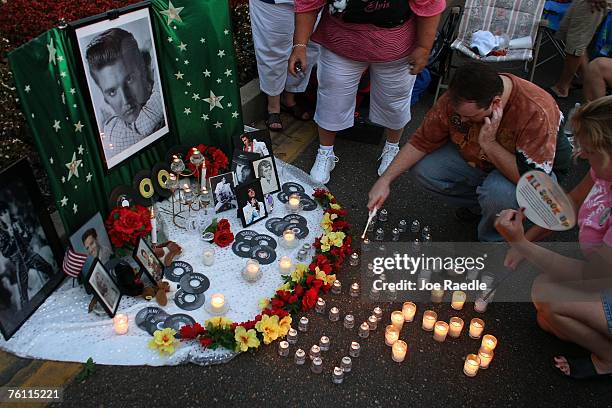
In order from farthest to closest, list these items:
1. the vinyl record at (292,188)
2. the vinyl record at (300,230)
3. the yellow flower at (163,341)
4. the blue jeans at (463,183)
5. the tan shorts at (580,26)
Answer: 1. the tan shorts at (580,26)
2. the vinyl record at (292,188)
3. the vinyl record at (300,230)
4. the blue jeans at (463,183)
5. the yellow flower at (163,341)

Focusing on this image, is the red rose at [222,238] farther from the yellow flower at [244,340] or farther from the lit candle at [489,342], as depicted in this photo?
the lit candle at [489,342]

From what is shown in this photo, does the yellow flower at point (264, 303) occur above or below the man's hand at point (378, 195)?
below

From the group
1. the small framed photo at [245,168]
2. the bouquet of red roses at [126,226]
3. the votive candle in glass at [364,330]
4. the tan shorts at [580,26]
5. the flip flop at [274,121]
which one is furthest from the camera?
the tan shorts at [580,26]

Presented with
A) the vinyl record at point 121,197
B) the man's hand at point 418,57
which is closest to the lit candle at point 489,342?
the man's hand at point 418,57

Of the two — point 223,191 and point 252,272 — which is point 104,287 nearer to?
point 252,272

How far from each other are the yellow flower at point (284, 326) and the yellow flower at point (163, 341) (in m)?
0.55

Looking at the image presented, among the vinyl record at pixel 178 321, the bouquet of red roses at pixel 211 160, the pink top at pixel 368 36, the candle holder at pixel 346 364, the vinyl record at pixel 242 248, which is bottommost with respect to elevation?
the vinyl record at pixel 242 248

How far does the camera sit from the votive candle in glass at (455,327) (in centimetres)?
291

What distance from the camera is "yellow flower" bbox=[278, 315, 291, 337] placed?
2795mm

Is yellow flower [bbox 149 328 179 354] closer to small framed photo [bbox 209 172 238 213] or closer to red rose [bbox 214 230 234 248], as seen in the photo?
red rose [bbox 214 230 234 248]

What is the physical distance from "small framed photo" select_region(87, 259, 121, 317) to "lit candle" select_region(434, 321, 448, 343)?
1.77 m

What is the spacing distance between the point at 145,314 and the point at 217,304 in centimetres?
39

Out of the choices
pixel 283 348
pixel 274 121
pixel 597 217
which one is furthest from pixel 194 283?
pixel 597 217

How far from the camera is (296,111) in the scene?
501 cm
